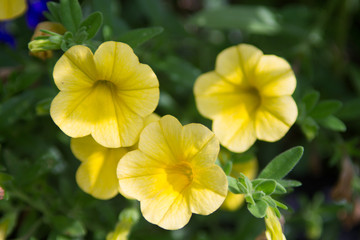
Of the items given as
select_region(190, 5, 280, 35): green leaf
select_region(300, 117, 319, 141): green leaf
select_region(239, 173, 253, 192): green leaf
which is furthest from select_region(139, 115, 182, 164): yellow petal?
select_region(190, 5, 280, 35): green leaf

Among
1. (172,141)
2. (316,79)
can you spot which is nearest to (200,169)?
(172,141)

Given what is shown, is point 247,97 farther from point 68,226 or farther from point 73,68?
point 68,226

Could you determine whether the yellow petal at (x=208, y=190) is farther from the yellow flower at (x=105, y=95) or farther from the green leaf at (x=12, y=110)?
the green leaf at (x=12, y=110)

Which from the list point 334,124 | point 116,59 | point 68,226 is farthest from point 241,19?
point 68,226

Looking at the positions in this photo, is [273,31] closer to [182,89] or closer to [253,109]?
[182,89]

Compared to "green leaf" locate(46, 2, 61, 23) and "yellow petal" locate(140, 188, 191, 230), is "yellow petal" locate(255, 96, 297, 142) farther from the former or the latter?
"green leaf" locate(46, 2, 61, 23)

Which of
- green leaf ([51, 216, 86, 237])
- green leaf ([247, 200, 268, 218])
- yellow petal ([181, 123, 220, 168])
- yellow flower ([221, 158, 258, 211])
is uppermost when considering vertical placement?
yellow petal ([181, 123, 220, 168])

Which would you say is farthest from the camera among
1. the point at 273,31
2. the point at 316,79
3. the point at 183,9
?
the point at 183,9
